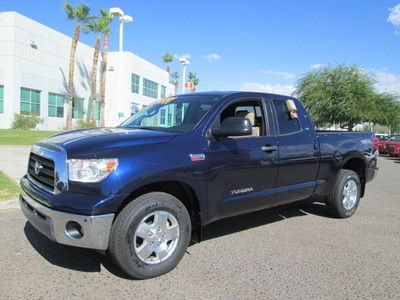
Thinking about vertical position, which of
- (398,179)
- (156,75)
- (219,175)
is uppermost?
(156,75)

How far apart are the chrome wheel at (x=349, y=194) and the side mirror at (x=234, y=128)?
10.1ft

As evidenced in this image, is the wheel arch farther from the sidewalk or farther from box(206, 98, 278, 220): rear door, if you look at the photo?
the sidewalk

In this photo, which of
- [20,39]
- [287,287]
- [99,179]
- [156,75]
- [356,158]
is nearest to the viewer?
[99,179]

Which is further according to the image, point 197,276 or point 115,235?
point 197,276

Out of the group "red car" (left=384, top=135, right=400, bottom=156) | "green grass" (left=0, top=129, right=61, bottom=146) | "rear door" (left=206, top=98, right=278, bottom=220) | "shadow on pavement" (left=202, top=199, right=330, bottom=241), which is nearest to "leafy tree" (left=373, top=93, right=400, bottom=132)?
"red car" (left=384, top=135, right=400, bottom=156)

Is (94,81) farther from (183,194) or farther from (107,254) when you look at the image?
(107,254)

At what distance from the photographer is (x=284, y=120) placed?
19.8 ft

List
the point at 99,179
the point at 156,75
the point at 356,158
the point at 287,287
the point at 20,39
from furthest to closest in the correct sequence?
the point at 156,75, the point at 20,39, the point at 356,158, the point at 287,287, the point at 99,179

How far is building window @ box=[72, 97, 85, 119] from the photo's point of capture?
1732 inches

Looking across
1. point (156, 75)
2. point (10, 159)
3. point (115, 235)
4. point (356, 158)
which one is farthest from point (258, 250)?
point (156, 75)

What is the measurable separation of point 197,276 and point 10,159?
1036cm

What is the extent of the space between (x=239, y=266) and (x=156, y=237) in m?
1.04

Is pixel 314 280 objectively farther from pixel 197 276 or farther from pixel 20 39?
pixel 20 39

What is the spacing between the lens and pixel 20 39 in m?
34.5
